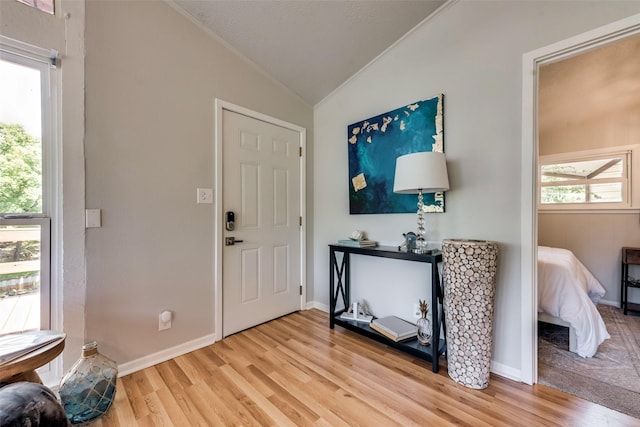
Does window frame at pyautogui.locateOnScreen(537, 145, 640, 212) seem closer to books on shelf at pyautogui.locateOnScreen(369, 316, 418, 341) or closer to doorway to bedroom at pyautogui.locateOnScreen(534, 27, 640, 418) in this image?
doorway to bedroom at pyautogui.locateOnScreen(534, 27, 640, 418)

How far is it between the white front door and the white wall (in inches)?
35.4

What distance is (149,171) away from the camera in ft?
6.20

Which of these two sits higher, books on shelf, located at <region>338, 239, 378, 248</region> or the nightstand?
books on shelf, located at <region>338, 239, 378, 248</region>

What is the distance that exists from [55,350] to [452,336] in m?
2.07

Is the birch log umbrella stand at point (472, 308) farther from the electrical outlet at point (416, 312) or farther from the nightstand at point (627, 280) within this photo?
the nightstand at point (627, 280)

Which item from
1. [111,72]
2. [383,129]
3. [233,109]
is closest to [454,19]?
[383,129]

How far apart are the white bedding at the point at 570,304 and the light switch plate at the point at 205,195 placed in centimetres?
274

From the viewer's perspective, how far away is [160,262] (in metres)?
1.94

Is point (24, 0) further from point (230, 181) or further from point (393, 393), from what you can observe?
point (393, 393)

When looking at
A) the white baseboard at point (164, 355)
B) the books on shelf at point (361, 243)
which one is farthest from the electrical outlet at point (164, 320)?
the books on shelf at point (361, 243)

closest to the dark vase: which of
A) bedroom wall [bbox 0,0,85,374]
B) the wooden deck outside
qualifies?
bedroom wall [bbox 0,0,85,374]

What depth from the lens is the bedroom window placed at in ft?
10.1

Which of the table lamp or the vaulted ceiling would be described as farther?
the vaulted ceiling

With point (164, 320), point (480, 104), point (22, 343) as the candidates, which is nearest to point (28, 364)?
point (22, 343)
